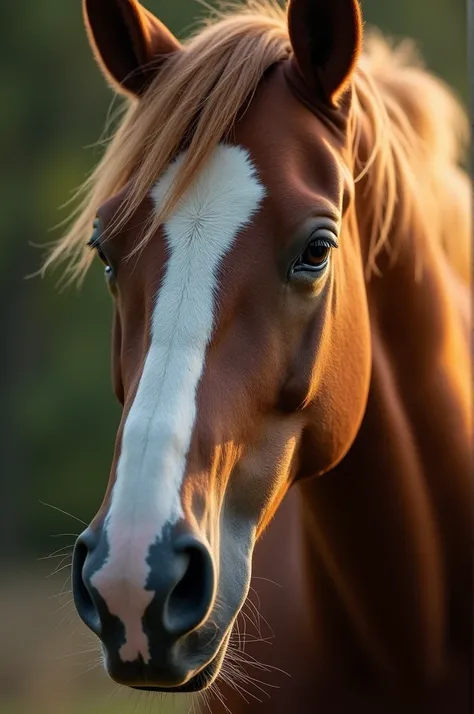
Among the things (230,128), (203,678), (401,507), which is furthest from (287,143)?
(203,678)

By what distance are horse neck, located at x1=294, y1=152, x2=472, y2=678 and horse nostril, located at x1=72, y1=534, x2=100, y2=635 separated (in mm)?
664

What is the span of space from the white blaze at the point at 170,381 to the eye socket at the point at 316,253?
0.12 m

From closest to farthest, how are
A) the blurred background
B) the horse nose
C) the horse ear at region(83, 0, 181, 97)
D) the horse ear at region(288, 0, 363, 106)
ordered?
1. the horse nose
2. the horse ear at region(288, 0, 363, 106)
3. the horse ear at region(83, 0, 181, 97)
4. the blurred background

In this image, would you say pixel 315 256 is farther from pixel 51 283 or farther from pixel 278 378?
pixel 51 283

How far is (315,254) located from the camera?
1635mm

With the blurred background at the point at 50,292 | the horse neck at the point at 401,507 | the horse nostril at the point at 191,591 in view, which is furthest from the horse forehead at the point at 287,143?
the blurred background at the point at 50,292

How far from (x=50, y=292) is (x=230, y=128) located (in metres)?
10.8

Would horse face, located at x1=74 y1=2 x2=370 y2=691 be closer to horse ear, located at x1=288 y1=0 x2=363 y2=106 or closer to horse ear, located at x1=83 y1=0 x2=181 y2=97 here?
horse ear, located at x1=288 y1=0 x2=363 y2=106

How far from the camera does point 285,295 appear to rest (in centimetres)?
160

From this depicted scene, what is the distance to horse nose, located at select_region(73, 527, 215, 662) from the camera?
1.30 meters

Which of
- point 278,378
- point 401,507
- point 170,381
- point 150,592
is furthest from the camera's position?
point 401,507

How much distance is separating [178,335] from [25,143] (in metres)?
11.2

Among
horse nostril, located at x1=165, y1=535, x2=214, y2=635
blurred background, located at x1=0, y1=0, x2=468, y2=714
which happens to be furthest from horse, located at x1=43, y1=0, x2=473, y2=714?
blurred background, located at x1=0, y1=0, x2=468, y2=714

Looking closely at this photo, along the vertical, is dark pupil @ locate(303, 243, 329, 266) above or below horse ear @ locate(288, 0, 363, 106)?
below
